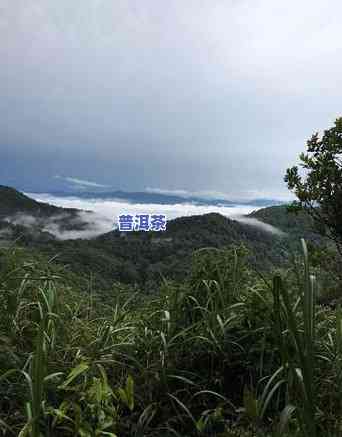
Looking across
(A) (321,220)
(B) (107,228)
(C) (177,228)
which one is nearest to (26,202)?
(B) (107,228)

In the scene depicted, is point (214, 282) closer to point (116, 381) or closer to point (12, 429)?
point (116, 381)

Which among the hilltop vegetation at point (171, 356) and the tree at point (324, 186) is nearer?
the hilltop vegetation at point (171, 356)

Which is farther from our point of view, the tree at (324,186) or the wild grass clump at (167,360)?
the tree at (324,186)

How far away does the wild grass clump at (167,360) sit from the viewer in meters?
1.83

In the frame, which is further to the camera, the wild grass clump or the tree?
the tree

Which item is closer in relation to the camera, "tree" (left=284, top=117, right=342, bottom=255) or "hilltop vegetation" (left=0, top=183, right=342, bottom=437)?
"hilltop vegetation" (left=0, top=183, right=342, bottom=437)

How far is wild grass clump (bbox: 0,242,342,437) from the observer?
183 centimetres

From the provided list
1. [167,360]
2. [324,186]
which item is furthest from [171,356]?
[324,186]

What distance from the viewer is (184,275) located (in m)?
2.92

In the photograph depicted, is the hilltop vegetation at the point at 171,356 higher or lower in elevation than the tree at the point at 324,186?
lower

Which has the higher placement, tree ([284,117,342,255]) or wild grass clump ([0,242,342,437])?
tree ([284,117,342,255])

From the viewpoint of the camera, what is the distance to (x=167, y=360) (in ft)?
7.30

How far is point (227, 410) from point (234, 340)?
360 millimetres

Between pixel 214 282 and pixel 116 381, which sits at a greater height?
pixel 214 282
